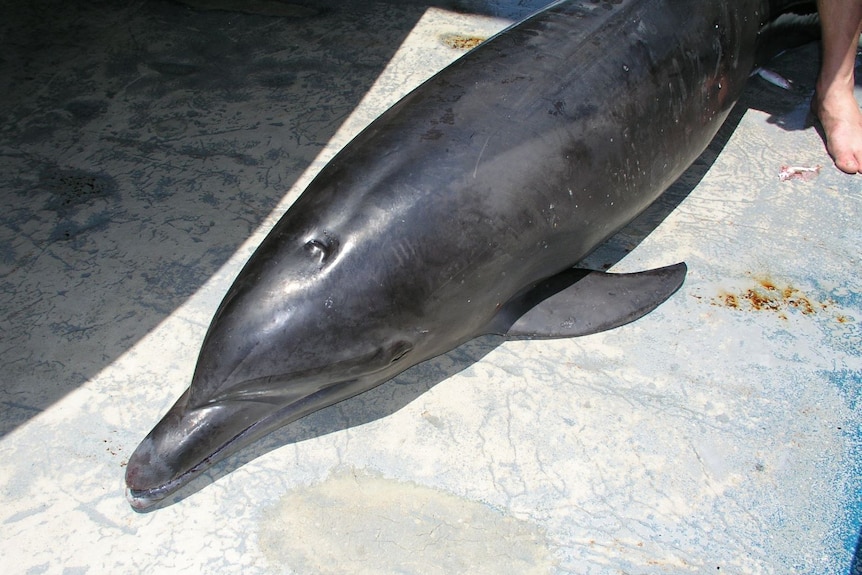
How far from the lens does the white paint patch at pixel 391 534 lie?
2.77m

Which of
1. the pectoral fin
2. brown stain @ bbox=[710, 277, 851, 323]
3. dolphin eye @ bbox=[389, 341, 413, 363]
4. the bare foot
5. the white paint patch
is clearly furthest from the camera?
the bare foot

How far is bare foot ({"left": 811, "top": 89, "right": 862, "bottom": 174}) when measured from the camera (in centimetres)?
445

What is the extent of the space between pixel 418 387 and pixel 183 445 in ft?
3.33

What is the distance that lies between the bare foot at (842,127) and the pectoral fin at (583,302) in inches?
59.9

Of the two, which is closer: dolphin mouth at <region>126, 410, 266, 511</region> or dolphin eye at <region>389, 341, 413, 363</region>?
dolphin mouth at <region>126, 410, 266, 511</region>

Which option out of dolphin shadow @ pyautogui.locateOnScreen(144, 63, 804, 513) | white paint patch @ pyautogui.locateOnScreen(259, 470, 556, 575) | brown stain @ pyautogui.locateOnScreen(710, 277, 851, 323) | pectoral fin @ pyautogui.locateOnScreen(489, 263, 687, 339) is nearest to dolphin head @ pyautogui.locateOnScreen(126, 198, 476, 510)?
dolphin shadow @ pyautogui.locateOnScreen(144, 63, 804, 513)

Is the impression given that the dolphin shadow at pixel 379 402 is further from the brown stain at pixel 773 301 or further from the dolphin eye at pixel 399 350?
the brown stain at pixel 773 301

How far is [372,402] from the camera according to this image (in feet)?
10.9

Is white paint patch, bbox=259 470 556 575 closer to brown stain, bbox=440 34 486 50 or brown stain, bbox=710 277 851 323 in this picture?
brown stain, bbox=710 277 851 323

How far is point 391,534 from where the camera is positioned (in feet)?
9.36

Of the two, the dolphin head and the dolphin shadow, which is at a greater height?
the dolphin head

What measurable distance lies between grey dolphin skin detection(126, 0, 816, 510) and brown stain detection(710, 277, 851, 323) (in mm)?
298

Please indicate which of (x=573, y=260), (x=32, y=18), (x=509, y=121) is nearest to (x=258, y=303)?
(x=509, y=121)

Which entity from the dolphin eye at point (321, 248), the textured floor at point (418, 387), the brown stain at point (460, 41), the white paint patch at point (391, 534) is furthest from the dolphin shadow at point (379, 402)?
the brown stain at point (460, 41)
